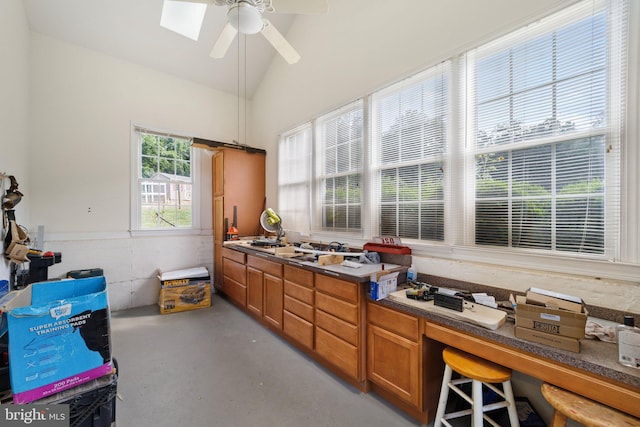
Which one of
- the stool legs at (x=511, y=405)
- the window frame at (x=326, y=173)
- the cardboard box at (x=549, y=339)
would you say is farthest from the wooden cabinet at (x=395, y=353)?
the window frame at (x=326, y=173)

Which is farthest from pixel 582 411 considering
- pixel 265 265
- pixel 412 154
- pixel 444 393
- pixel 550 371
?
pixel 265 265

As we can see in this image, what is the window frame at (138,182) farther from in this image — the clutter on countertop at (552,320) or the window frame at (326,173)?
the clutter on countertop at (552,320)

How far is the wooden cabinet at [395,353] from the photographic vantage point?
1.70m

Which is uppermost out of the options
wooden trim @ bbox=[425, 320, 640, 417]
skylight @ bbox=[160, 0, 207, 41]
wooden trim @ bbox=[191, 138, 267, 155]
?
skylight @ bbox=[160, 0, 207, 41]

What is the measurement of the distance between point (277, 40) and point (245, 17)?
427mm

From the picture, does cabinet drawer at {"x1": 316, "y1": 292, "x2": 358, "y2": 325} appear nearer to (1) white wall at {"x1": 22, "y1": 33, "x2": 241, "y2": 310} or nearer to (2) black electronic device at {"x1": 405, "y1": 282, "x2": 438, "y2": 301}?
(2) black electronic device at {"x1": 405, "y1": 282, "x2": 438, "y2": 301}

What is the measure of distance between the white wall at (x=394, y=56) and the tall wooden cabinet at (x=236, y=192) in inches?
14.8

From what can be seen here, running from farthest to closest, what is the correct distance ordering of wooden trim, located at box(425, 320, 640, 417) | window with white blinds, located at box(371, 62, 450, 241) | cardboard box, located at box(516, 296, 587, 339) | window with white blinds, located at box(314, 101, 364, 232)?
1. window with white blinds, located at box(314, 101, 364, 232)
2. window with white blinds, located at box(371, 62, 450, 241)
3. cardboard box, located at box(516, 296, 587, 339)
4. wooden trim, located at box(425, 320, 640, 417)

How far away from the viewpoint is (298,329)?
259 centimetres

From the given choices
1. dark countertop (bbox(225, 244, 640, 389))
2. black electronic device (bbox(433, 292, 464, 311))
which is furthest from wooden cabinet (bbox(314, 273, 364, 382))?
black electronic device (bbox(433, 292, 464, 311))

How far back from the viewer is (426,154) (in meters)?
2.32

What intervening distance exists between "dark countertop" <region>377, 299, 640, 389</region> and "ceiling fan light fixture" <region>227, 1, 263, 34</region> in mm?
2662

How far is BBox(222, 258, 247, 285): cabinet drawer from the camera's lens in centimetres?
358

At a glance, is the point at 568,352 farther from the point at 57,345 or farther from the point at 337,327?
the point at 57,345
